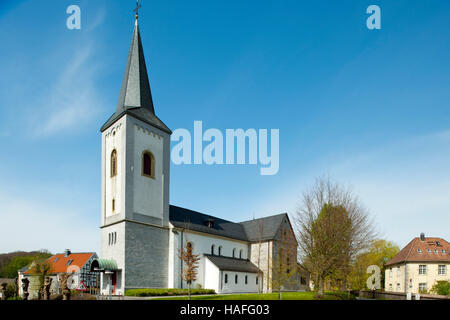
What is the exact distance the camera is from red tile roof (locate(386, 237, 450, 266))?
5081 centimetres

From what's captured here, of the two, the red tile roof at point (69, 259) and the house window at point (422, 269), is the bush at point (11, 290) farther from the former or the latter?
the house window at point (422, 269)

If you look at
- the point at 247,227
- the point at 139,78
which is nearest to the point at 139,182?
the point at 139,78

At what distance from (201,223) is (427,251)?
118ft

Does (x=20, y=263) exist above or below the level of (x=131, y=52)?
below

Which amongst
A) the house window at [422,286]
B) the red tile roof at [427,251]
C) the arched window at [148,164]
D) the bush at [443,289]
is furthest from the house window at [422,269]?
the arched window at [148,164]

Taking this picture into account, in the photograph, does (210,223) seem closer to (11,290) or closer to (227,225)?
(227,225)

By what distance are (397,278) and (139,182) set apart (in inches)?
1807

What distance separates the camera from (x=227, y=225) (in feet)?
155

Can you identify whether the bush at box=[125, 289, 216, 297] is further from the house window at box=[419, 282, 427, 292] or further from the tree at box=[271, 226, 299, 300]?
the house window at box=[419, 282, 427, 292]

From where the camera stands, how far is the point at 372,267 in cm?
5209

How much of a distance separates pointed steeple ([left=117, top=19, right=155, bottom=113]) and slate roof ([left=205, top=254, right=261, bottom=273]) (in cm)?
1830

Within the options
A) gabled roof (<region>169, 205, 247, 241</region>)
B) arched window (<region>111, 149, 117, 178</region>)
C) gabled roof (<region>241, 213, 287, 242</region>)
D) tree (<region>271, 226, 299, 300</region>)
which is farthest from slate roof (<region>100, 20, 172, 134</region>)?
gabled roof (<region>241, 213, 287, 242</region>)

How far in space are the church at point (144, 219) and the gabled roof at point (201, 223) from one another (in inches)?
6.8
